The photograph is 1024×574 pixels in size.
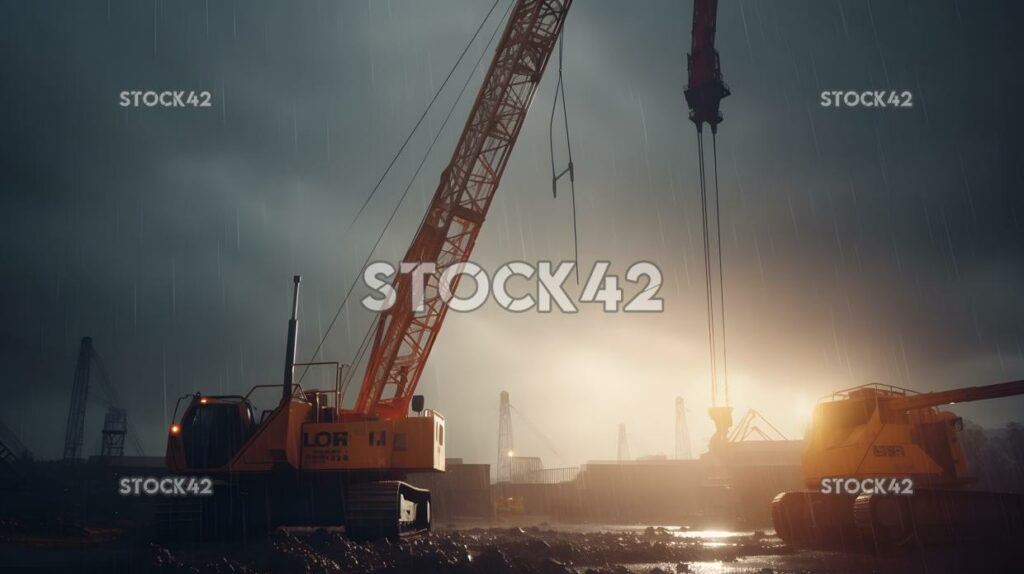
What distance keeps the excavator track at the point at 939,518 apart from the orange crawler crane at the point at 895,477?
2 cm

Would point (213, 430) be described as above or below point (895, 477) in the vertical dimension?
above

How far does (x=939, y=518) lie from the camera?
18016 mm

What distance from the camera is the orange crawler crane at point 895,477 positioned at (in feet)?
58.1

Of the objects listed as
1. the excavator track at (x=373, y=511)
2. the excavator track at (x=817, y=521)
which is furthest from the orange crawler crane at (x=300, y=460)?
the excavator track at (x=817, y=521)

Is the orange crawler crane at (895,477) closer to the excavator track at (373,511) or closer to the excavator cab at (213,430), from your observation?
the excavator track at (373,511)

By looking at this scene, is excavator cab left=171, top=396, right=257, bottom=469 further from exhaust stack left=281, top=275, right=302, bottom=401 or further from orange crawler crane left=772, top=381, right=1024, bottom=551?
orange crawler crane left=772, top=381, right=1024, bottom=551

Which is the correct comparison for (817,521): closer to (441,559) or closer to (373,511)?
(441,559)

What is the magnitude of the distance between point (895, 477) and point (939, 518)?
4.80ft

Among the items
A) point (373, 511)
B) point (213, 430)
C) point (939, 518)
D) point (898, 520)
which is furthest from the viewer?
point (939, 518)

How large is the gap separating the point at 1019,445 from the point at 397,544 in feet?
322

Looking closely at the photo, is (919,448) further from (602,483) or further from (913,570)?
(602,483)

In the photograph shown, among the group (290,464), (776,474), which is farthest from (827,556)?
(776,474)

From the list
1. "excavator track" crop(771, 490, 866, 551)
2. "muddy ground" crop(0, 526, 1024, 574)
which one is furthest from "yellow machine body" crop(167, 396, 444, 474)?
"excavator track" crop(771, 490, 866, 551)

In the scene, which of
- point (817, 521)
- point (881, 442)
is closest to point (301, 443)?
point (817, 521)
